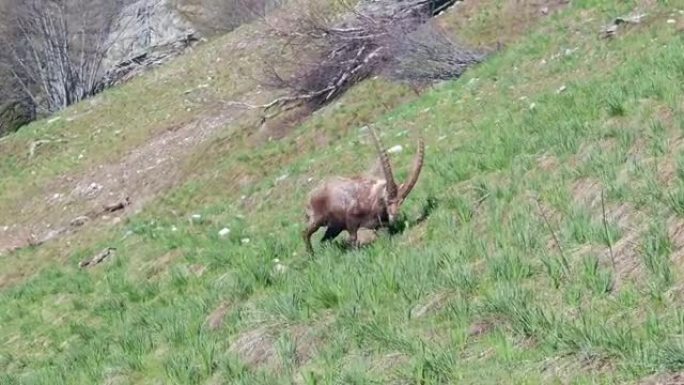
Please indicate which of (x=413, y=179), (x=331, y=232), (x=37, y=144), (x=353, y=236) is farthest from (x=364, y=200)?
(x=37, y=144)

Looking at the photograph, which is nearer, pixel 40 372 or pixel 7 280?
pixel 40 372

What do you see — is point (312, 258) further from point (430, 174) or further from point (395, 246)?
point (430, 174)

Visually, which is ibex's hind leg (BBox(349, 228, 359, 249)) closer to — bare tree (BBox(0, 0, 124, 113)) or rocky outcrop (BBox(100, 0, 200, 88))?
rocky outcrop (BBox(100, 0, 200, 88))

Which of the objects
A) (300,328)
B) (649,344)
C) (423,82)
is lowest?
(423,82)

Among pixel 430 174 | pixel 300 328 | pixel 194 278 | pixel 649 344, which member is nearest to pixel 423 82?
pixel 430 174

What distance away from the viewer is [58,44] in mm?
38000

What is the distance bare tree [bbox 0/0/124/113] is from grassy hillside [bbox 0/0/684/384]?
2286 cm

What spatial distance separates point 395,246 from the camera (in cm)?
763

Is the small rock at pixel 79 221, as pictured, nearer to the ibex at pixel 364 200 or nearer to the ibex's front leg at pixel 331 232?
the ibex's front leg at pixel 331 232

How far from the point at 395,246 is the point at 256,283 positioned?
1.36 meters

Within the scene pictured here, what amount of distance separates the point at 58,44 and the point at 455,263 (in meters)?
34.6

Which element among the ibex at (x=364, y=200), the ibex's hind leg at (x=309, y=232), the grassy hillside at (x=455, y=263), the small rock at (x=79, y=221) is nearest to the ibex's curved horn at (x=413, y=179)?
the ibex at (x=364, y=200)

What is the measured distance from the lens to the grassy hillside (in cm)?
495

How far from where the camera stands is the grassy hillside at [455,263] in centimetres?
495
